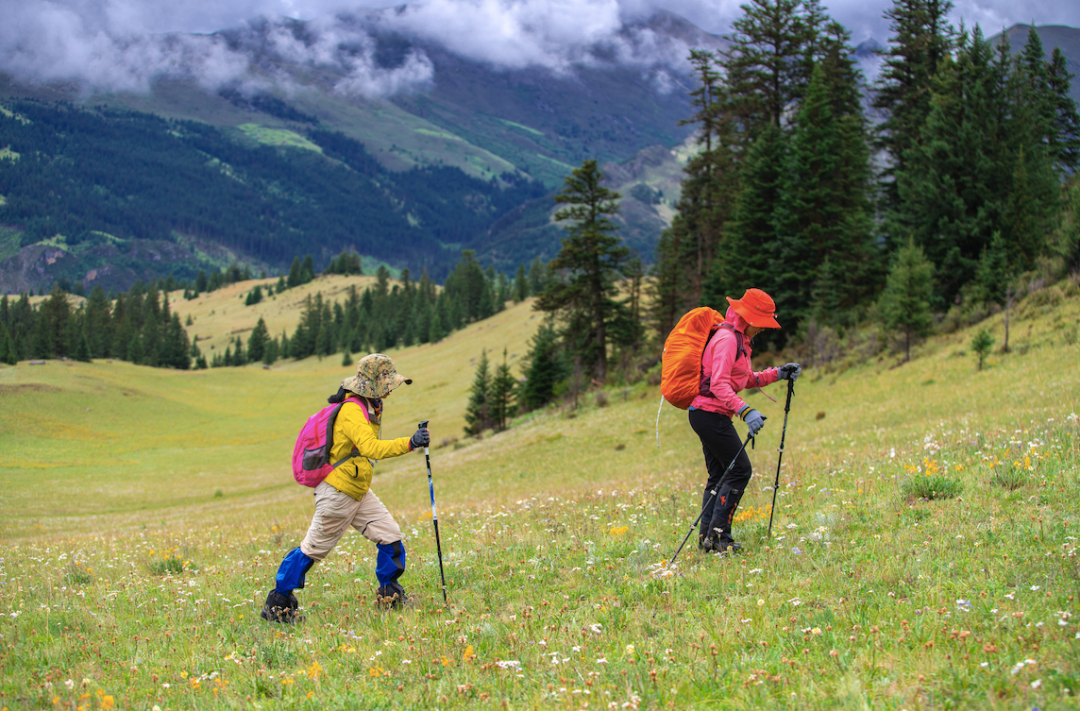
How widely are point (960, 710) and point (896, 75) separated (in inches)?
1910

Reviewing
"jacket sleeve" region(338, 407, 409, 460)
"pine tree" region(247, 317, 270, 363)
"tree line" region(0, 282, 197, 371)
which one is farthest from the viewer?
"pine tree" region(247, 317, 270, 363)

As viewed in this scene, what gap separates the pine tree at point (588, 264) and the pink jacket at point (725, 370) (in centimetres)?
3826

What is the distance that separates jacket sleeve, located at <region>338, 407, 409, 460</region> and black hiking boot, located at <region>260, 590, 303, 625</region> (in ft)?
5.28

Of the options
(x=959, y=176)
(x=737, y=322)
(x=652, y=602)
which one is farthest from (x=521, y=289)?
(x=652, y=602)

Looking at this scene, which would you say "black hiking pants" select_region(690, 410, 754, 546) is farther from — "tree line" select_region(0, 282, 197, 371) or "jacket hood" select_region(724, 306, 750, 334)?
"tree line" select_region(0, 282, 197, 371)

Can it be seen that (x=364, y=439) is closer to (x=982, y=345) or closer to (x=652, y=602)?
(x=652, y=602)

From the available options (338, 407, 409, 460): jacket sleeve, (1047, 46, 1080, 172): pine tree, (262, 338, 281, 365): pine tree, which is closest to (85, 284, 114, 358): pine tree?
(262, 338, 281, 365): pine tree

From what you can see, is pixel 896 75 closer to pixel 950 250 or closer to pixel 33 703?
pixel 950 250

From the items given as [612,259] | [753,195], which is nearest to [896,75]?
[753,195]

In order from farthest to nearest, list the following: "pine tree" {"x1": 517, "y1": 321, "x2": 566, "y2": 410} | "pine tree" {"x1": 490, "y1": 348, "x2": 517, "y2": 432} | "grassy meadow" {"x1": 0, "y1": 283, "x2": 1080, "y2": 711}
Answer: "pine tree" {"x1": 517, "y1": 321, "x2": 566, "y2": 410}, "pine tree" {"x1": 490, "y1": 348, "x2": 517, "y2": 432}, "grassy meadow" {"x1": 0, "y1": 283, "x2": 1080, "y2": 711}

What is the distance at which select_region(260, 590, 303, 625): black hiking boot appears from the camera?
21.4 feet

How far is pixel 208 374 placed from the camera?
107688mm

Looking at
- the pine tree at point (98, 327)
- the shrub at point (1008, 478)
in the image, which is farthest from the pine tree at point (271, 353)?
the shrub at point (1008, 478)

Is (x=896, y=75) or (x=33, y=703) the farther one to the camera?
(x=896, y=75)
